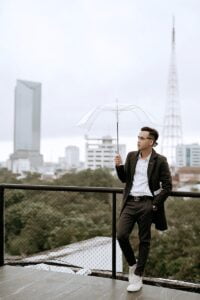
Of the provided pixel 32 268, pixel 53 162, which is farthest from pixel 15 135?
pixel 32 268

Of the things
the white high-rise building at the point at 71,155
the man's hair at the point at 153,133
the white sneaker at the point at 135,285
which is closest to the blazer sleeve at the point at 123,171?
the man's hair at the point at 153,133

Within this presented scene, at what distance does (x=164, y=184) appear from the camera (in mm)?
2598

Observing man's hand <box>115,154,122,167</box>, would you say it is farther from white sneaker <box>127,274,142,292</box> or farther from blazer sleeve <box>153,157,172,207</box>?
white sneaker <box>127,274,142,292</box>

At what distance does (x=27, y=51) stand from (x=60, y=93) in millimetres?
11282

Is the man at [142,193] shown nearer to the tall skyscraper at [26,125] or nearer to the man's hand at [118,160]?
the man's hand at [118,160]

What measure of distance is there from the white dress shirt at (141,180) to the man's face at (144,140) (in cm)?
9

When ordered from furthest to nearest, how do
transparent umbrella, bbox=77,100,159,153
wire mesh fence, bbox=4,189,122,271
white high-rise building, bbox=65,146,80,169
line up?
white high-rise building, bbox=65,146,80,169 → wire mesh fence, bbox=4,189,122,271 → transparent umbrella, bbox=77,100,159,153

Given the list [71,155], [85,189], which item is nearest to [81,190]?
[85,189]

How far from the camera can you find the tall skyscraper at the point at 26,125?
1988 inches

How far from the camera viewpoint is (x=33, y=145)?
176 feet

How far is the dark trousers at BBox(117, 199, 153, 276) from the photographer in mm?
2643

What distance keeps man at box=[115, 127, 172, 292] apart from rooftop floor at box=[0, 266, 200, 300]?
0.43 feet

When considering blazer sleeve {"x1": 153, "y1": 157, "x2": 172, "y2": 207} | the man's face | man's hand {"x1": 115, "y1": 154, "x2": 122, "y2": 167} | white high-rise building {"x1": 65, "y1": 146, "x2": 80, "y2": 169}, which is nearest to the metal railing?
blazer sleeve {"x1": 153, "y1": 157, "x2": 172, "y2": 207}

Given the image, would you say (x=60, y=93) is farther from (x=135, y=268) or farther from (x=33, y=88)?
(x=135, y=268)
